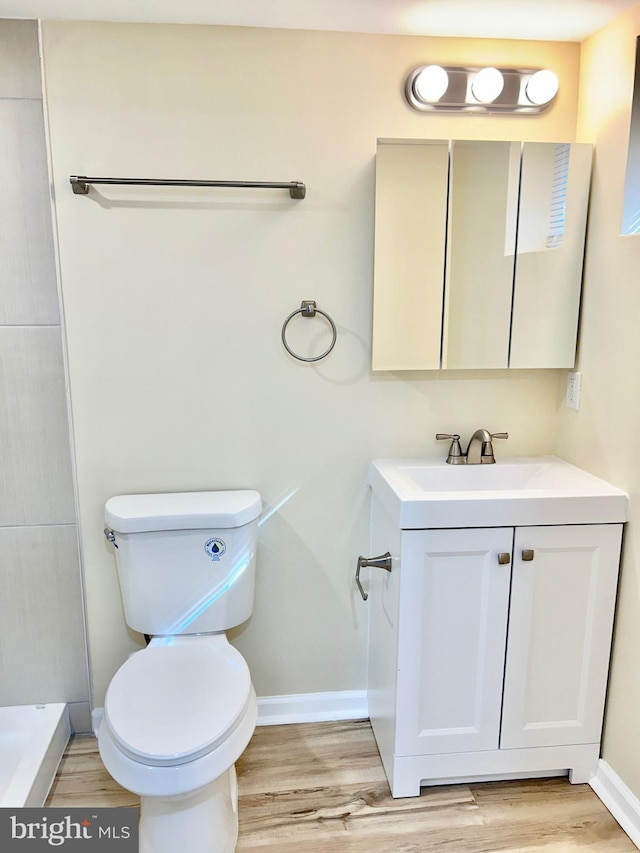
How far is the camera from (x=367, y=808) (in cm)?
180

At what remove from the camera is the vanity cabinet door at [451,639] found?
170 cm

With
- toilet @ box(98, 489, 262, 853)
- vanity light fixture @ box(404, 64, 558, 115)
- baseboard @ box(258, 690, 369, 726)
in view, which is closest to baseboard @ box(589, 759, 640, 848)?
baseboard @ box(258, 690, 369, 726)

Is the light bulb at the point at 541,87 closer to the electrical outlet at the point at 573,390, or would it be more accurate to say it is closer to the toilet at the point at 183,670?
the electrical outlet at the point at 573,390

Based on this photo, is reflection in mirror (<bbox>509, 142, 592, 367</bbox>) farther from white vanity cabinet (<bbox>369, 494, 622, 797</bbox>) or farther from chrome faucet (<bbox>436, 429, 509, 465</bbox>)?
white vanity cabinet (<bbox>369, 494, 622, 797</bbox>)

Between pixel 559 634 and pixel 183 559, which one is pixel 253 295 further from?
pixel 559 634

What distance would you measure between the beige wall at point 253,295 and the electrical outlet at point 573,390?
7cm

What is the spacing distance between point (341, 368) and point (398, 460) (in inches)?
14.1

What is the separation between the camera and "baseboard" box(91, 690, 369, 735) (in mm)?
2168

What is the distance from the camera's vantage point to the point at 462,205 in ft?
6.23

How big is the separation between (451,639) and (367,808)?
555 millimetres

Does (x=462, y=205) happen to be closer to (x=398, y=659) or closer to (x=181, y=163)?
(x=181, y=163)

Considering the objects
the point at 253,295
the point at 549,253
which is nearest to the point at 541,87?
the point at 549,253

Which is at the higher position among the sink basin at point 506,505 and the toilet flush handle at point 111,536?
the sink basin at point 506,505

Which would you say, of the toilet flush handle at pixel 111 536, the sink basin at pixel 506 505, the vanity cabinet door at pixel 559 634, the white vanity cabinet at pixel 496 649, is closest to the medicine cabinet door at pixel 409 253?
the sink basin at pixel 506 505
